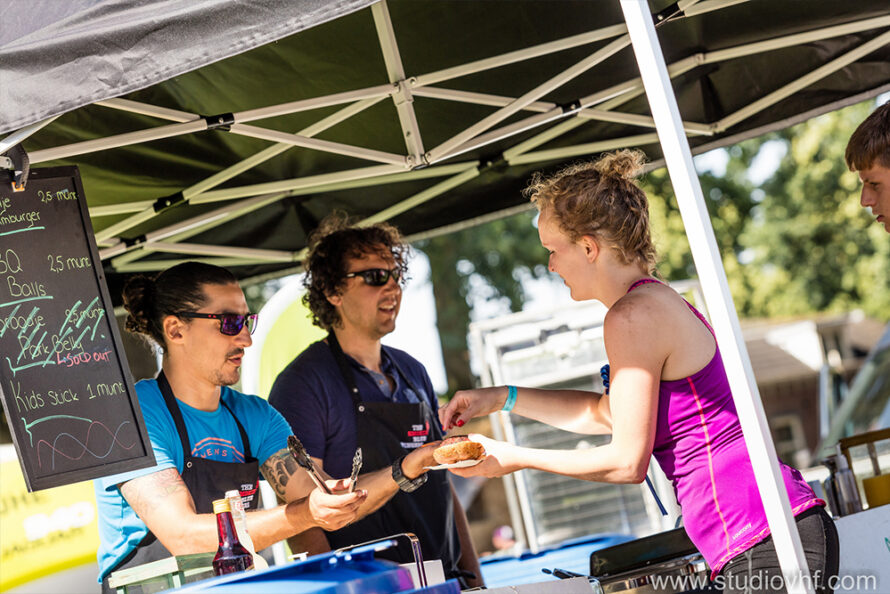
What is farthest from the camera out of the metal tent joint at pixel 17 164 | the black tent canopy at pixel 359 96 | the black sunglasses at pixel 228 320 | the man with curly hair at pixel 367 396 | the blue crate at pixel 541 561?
the blue crate at pixel 541 561

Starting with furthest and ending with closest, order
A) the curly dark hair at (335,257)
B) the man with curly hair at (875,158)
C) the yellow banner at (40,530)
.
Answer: the yellow banner at (40,530), the curly dark hair at (335,257), the man with curly hair at (875,158)

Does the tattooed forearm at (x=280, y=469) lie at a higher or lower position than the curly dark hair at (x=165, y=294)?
lower

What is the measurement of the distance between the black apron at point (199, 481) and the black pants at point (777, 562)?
66.1 inches

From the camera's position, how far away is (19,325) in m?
2.45

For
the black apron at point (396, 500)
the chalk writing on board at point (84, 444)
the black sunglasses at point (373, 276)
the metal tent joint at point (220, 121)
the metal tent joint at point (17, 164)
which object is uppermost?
the metal tent joint at point (220, 121)

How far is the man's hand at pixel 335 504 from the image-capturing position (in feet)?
7.92

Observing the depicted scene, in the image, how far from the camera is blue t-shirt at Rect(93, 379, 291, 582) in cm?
286

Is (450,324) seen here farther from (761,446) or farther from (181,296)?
(761,446)

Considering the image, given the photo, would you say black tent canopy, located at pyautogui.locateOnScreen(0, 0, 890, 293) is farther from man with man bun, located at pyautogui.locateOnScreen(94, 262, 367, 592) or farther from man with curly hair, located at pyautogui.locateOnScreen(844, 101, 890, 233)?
man with curly hair, located at pyautogui.locateOnScreen(844, 101, 890, 233)

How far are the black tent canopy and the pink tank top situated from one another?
3.62ft

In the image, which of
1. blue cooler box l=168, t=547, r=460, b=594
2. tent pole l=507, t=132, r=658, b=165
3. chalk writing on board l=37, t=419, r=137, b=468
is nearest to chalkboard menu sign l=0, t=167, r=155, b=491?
chalk writing on board l=37, t=419, r=137, b=468

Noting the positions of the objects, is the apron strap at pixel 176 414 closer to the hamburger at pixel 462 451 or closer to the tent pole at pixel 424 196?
the hamburger at pixel 462 451

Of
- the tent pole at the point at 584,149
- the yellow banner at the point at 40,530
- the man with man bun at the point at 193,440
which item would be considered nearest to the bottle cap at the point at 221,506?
the man with man bun at the point at 193,440

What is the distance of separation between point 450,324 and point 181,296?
8.96 metres
